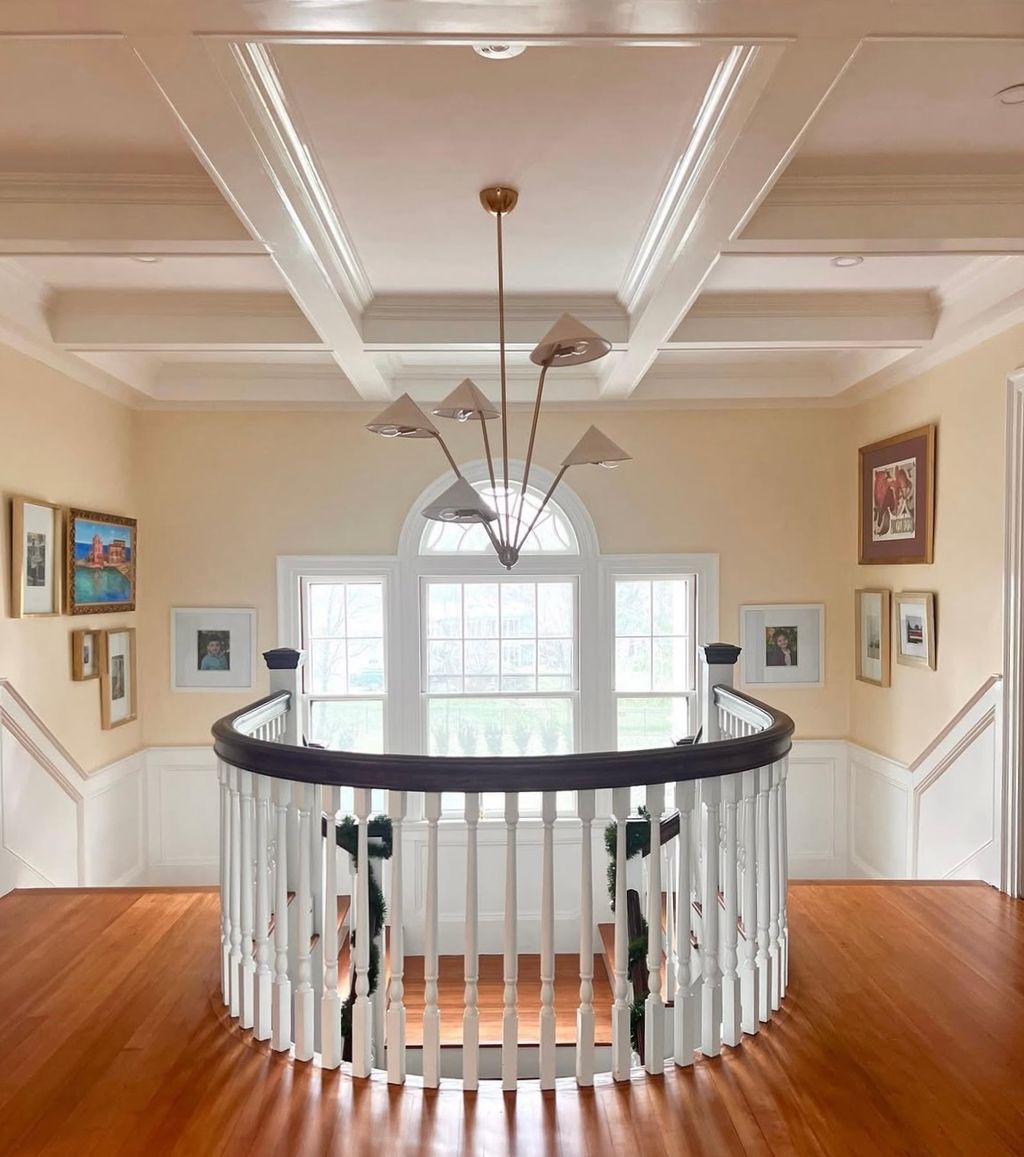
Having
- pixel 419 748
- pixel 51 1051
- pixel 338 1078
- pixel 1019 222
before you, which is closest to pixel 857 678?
pixel 419 748

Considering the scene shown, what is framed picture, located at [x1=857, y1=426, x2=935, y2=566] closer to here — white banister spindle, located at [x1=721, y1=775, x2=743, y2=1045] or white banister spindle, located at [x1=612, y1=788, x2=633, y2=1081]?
white banister spindle, located at [x1=721, y1=775, x2=743, y2=1045]

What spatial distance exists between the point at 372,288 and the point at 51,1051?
10.6 ft

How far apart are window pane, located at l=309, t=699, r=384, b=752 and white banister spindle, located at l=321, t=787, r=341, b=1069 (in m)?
3.34

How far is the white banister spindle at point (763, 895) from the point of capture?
8.77 ft

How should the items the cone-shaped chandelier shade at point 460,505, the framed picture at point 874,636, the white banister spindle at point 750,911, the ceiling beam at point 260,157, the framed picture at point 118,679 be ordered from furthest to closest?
1. the framed picture at point 874,636
2. the framed picture at point 118,679
3. the cone-shaped chandelier shade at point 460,505
4. the white banister spindle at point 750,911
5. the ceiling beam at point 260,157

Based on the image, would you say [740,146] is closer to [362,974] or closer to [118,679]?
[362,974]

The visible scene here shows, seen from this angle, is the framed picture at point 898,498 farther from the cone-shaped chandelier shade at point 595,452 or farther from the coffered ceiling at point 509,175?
the cone-shaped chandelier shade at point 595,452

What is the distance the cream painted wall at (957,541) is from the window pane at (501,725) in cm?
205

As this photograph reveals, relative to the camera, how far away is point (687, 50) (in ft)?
7.25

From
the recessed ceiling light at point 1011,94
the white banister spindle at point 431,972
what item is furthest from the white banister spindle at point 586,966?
the recessed ceiling light at point 1011,94

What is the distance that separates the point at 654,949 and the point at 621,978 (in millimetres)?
123

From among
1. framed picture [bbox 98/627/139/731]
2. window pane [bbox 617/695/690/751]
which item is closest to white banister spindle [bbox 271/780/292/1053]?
framed picture [bbox 98/627/139/731]

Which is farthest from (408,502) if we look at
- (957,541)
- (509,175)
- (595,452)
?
(957,541)

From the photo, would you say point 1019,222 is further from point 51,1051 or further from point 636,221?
point 51,1051
